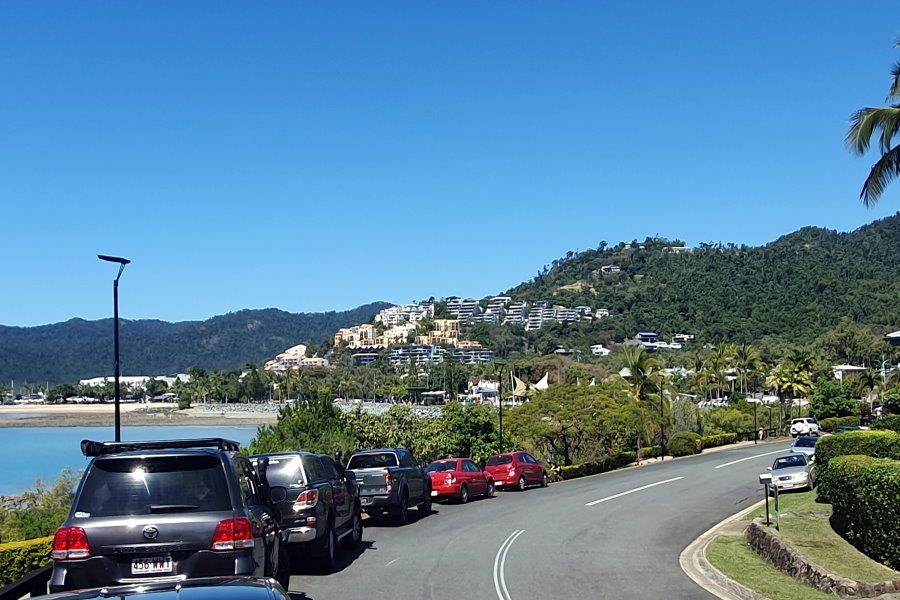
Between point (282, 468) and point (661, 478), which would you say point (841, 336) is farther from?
point (282, 468)

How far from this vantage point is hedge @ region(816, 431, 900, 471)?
2314 cm

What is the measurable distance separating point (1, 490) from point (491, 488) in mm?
51069

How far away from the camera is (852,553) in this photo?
50.2ft

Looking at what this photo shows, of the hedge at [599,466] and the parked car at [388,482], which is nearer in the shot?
the parked car at [388,482]

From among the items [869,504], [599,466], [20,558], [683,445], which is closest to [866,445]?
[869,504]

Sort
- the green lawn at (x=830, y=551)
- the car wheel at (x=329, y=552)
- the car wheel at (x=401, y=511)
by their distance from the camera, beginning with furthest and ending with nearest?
1. the car wheel at (x=401, y=511)
2. the car wheel at (x=329, y=552)
3. the green lawn at (x=830, y=551)

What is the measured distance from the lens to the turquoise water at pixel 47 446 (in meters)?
77.2

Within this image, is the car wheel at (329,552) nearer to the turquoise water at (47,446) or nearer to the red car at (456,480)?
the red car at (456,480)

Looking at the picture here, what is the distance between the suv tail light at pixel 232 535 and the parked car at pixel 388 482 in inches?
463

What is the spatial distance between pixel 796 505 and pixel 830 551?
29.2 ft

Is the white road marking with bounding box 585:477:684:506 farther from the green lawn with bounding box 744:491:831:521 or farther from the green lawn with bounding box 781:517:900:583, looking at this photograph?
the green lawn with bounding box 781:517:900:583

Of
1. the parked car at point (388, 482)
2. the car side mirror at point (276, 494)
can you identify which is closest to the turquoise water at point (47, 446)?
the parked car at point (388, 482)

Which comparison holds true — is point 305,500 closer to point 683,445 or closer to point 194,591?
point 194,591

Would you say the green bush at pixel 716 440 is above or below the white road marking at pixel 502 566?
below
